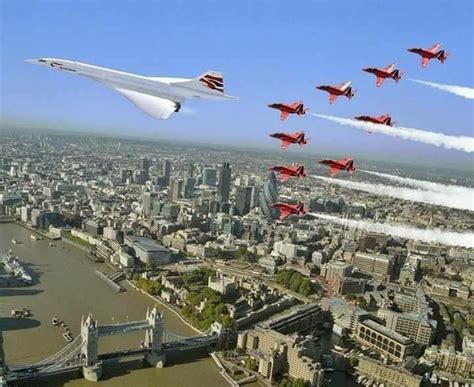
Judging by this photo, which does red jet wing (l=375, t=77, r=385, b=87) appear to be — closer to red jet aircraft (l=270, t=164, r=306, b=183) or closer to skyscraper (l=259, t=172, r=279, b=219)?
red jet aircraft (l=270, t=164, r=306, b=183)

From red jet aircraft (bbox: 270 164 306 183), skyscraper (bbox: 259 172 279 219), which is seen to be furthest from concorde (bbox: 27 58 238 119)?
skyscraper (bbox: 259 172 279 219)

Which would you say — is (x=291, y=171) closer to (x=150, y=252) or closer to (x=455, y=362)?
(x=455, y=362)

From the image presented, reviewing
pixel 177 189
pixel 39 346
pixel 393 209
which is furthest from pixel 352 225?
pixel 39 346

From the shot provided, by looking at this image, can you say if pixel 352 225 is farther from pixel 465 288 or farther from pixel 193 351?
pixel 193 351

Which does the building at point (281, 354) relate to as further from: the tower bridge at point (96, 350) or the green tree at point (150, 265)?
the green tree at point (150, 265)

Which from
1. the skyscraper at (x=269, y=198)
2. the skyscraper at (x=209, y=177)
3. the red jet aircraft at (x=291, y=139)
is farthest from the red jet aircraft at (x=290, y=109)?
the skyscraper at (x=209, y=177)

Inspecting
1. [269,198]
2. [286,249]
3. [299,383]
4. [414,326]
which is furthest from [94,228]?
[299,383]
